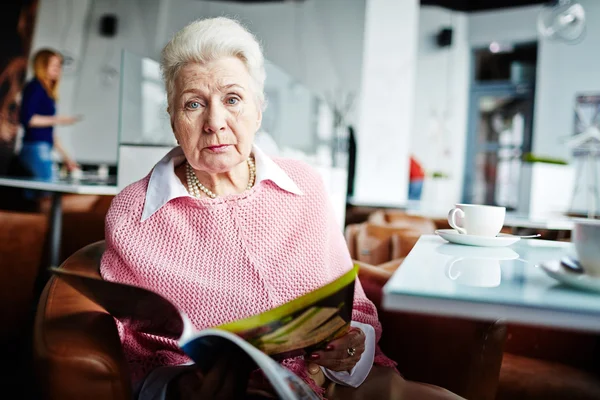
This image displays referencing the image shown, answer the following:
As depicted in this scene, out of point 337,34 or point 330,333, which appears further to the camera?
point 337,34

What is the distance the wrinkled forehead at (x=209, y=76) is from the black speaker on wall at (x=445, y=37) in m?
7.06

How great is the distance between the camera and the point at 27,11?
6.71 m

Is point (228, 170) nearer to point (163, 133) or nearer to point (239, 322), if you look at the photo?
point (239, 322)

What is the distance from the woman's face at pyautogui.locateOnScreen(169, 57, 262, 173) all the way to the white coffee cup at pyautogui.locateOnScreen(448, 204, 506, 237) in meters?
0.51

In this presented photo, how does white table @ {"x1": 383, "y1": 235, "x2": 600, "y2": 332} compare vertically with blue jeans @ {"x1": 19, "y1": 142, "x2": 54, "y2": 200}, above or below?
below

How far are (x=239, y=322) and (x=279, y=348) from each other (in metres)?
0.09

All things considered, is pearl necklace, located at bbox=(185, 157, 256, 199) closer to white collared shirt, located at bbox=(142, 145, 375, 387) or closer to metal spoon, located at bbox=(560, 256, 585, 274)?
white collared shirt, located at bbox=(142, 145, 375, 387)

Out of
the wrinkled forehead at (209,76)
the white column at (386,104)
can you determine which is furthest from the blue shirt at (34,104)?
the wrinkled forehead at (209,76)

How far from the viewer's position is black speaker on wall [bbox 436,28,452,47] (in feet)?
24.8

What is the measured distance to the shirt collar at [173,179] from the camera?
1.15 meters

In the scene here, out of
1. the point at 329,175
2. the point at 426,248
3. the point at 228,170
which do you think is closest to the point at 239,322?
the point at 426,248

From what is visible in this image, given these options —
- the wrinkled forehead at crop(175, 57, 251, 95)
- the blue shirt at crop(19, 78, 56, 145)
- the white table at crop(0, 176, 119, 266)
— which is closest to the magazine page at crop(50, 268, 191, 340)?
the wrinkled forehead at crop(175, 57, 251, 95)

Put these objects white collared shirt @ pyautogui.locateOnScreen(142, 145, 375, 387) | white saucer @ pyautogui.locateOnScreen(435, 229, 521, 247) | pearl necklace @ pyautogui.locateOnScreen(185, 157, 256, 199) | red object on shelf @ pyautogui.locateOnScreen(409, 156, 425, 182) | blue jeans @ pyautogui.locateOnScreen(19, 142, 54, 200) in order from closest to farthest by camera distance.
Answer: white saucer @ pyautogui.locateOnScreen(435, 229, 521, 247) < white collared shirt @ pyautogui.locateOnScreen(142, 145, 375, 387) < pearl necklace @ pyautogui.locateOnScreen(185, 157, 256, 199) < blue jeans @ pyautogui.locateOnScreen(19, 142, 54, 200) < red object on shelf @ pyautogui.locateOnScreen(409, 156, 425, 182)

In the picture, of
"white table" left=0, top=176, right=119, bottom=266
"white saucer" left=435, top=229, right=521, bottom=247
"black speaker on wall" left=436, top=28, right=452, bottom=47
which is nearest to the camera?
"white saucer" left=435, top=229, right=521, bottom=247
